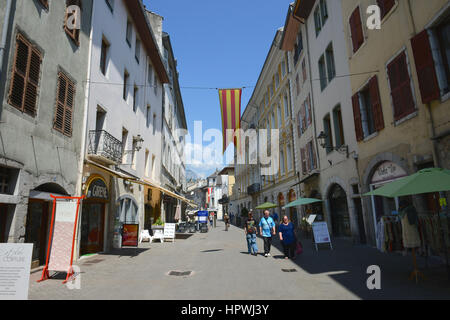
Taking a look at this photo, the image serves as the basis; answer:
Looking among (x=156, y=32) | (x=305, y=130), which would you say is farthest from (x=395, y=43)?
(x=156, y=32)

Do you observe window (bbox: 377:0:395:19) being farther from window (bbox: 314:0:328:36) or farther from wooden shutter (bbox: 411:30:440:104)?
window (bbox: 314:0:328:36)

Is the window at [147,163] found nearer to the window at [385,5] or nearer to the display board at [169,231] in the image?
the display board at [169,231]

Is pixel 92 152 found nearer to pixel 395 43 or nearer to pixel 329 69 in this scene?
pixel 395 43

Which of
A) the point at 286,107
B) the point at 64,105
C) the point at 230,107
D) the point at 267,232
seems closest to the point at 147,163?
the point at 230,107

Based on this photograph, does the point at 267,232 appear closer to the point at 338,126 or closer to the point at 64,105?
the point at 338,126

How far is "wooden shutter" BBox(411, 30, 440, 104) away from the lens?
7.84m

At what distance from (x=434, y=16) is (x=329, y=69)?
774 cm

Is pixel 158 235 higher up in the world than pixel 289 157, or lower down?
lower down

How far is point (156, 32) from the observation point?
76.2ft

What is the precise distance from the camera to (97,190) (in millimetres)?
11656

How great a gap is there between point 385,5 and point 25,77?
37.4 feet

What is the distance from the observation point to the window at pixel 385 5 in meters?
9.69

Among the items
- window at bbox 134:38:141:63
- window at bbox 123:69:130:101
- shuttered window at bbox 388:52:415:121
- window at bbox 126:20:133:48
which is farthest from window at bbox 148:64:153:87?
shuttered window at bbox 388:52:415:121

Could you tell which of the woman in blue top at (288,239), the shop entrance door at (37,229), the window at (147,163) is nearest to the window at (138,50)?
the window at (147,163)
